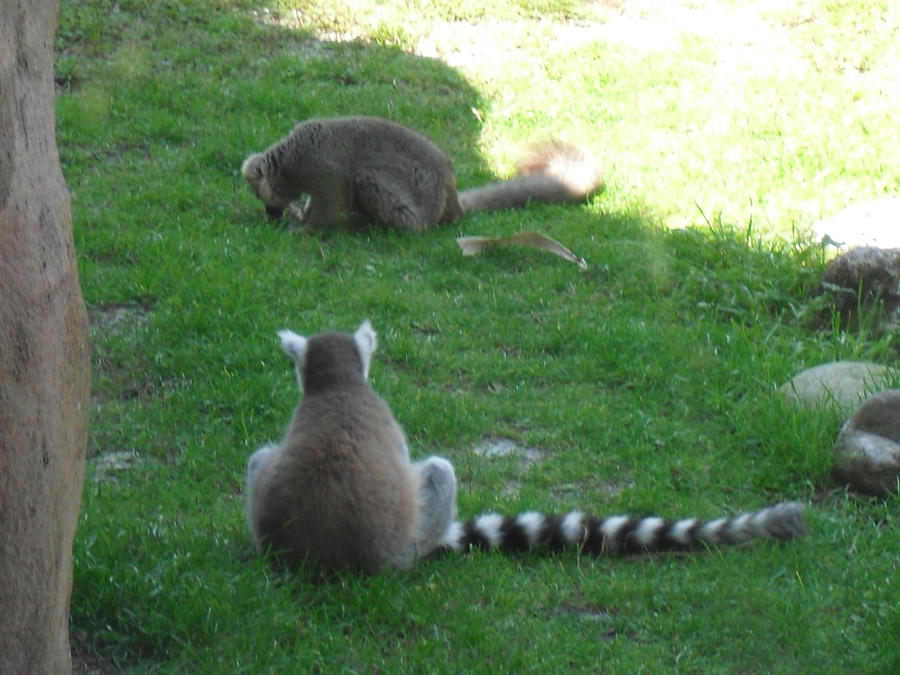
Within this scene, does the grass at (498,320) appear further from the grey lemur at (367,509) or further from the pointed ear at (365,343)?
the pointed ear at (365,343)

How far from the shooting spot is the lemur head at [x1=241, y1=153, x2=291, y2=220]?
9.56 meters

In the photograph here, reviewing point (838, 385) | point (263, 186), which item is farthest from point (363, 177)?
point (838, 385)

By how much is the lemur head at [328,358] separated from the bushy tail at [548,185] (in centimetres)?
445

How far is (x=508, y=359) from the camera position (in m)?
7.48

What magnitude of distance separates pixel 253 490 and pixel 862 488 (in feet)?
10.1

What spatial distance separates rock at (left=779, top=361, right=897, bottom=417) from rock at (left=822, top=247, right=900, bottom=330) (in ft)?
3.00

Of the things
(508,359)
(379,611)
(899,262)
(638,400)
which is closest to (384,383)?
(508,359)

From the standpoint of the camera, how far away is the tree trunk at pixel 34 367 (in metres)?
3.33

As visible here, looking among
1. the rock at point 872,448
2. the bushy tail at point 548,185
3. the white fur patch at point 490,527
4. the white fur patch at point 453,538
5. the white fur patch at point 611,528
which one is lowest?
the white fur patch at point 453,538

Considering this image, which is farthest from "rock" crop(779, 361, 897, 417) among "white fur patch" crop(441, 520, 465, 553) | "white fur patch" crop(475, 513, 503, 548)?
"white fur patch" crop(441, 520, 465, 553)

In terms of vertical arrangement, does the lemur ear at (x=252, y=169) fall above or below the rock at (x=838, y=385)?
above

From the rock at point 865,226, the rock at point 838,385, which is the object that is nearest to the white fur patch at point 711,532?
the rock at point 838,385

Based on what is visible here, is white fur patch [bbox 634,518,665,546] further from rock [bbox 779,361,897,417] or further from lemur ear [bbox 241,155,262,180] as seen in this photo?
lemur ear [bbox 241,155,262,180]

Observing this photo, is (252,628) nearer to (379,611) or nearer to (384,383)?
(379,611)
